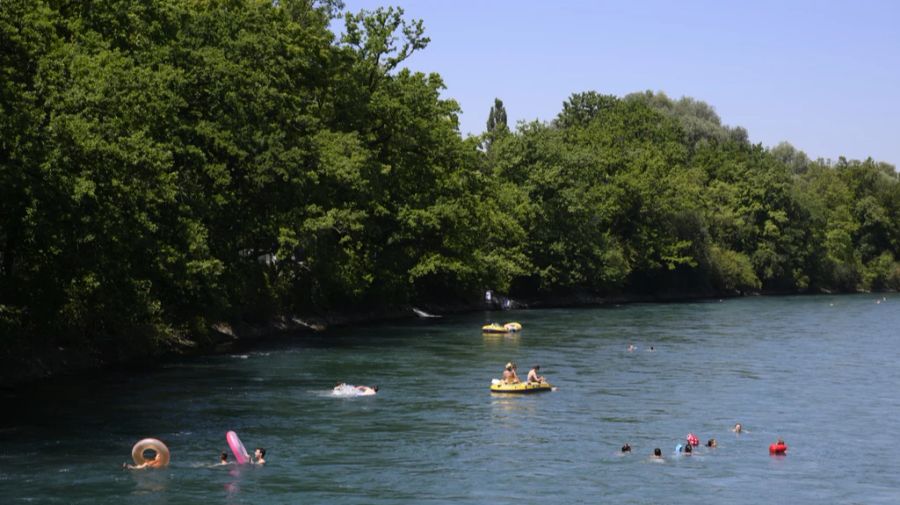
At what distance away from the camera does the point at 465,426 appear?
144 feet

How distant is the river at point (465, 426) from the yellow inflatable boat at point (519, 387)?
1.50 feet

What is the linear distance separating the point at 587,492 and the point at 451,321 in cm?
6144

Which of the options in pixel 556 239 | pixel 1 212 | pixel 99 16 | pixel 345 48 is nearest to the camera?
pixel 1 212

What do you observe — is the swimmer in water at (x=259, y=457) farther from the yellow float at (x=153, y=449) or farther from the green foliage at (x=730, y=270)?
the green foliage at (x=730, y=270)

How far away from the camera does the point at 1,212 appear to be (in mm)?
43219

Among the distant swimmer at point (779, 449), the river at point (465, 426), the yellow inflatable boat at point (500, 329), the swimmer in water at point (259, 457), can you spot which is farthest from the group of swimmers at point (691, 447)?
the yellow inflatable boat at point (500, 329)

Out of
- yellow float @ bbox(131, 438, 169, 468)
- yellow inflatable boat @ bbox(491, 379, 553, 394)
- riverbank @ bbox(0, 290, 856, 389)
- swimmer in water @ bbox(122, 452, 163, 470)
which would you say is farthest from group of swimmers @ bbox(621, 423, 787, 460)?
riverbank @ bbox(0, 290, 856, 389)

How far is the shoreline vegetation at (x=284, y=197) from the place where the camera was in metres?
48.1

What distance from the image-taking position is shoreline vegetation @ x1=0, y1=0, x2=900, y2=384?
1895 inches

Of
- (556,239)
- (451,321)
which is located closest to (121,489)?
(451,321)

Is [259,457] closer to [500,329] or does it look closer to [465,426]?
[465,426]

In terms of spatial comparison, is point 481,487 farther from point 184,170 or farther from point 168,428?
point 184,170

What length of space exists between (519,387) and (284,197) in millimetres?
25255

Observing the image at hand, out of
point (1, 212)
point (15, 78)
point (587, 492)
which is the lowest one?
point (587, 492)
